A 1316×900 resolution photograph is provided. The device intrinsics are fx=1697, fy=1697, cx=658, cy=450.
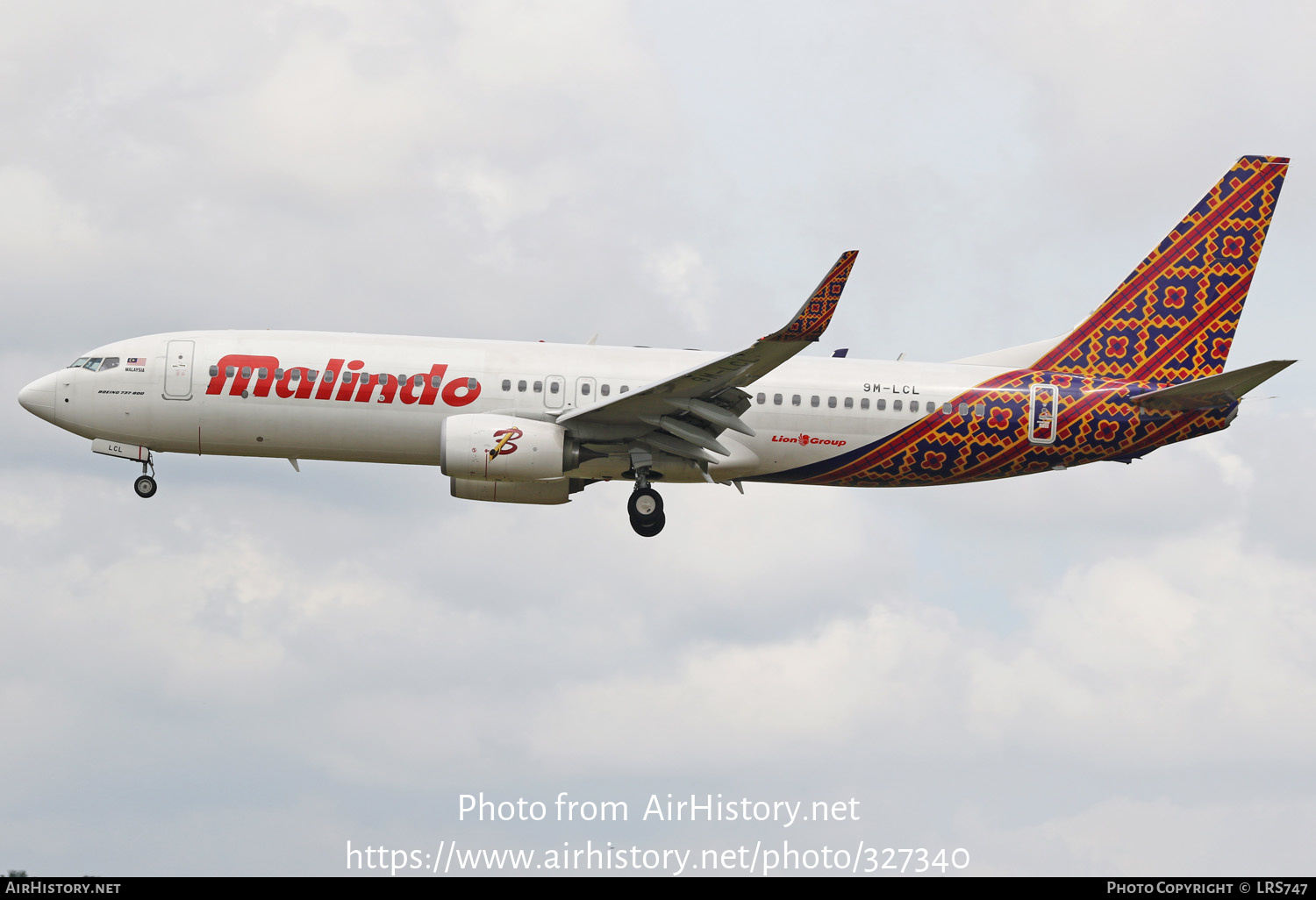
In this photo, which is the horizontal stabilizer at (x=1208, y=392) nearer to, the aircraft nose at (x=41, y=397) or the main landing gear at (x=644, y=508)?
the main landing gear at (x=644, y=508)

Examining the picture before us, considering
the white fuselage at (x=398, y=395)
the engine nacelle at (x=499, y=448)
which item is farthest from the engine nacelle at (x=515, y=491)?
the engine nacelle at (x=499, y=448)

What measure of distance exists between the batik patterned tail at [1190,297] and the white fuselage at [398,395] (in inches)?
197

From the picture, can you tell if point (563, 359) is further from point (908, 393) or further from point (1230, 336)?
point (1230, 336)

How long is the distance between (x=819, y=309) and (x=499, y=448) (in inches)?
360

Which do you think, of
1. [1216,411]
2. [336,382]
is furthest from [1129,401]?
[336,382]

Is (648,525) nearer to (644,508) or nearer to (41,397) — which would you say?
(644,508)

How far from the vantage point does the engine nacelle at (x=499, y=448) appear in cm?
4259

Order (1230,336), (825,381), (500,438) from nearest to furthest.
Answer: (500,438) < (825,381) < (1230,336)

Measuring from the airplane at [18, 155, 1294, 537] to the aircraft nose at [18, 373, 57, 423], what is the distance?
0.07 metres

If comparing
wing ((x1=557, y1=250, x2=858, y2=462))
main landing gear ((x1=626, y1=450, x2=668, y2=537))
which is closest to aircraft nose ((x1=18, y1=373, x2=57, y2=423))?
wing ((x1=557, y1=250, x2=858, y2=462))

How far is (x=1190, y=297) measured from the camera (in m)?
48.7

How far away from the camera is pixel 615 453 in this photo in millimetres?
44656

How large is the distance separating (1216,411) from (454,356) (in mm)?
20421

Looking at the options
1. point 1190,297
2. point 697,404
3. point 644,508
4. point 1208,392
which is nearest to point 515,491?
point 644,508
